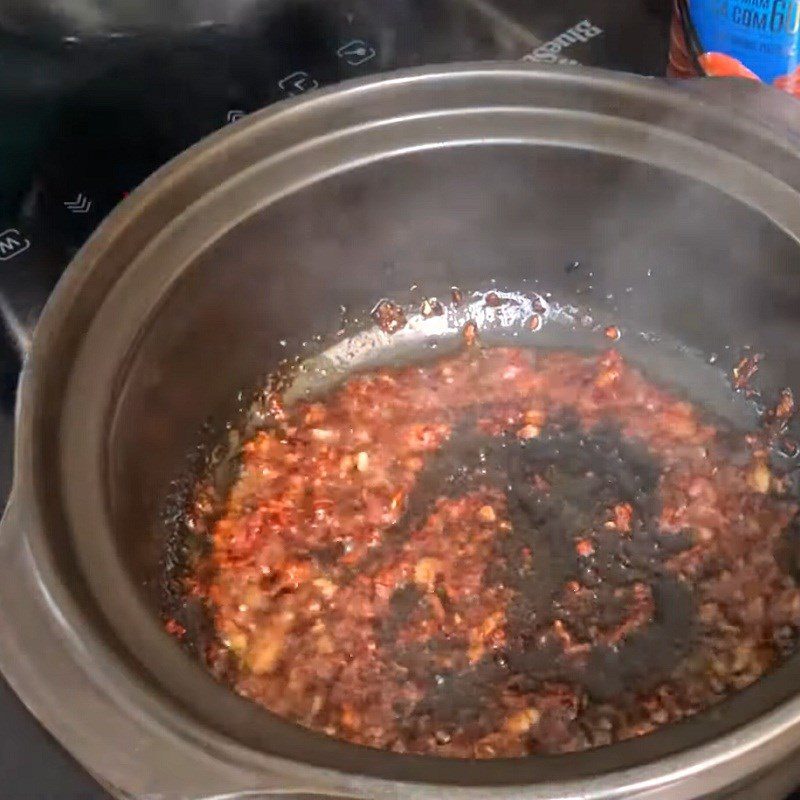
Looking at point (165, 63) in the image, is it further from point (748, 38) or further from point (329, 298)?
point (748, 38)

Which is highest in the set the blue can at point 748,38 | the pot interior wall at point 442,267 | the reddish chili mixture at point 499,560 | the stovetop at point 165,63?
the blue can at point 748,38

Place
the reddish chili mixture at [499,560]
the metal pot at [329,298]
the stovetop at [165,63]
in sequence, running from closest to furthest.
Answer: the metal pot at [329,298] → the reddish chili mixture at [499,560] → the stovetop at [165,63]

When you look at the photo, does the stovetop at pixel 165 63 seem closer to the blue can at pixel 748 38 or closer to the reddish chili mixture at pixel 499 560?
the blue can at pixel 748 38

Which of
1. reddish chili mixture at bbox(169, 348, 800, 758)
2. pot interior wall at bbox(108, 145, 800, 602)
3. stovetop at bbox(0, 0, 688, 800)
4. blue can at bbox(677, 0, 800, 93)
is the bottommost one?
reddish chili mixture at bbox(169, 348, 800, 758)

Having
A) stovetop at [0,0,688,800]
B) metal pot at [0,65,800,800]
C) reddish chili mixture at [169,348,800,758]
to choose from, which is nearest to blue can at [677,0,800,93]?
metal pot at [0,65,800,800]

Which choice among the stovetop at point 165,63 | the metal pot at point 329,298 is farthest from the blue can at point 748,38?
the stovetop at point 165,63

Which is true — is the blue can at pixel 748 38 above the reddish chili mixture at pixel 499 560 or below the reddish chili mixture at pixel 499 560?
above

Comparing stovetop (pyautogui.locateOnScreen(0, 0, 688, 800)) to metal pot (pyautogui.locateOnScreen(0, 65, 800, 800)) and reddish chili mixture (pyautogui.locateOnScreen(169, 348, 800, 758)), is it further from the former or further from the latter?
reddish chili mixture (pyautogui.locateOnScreen(169, 348, 800, 758))
